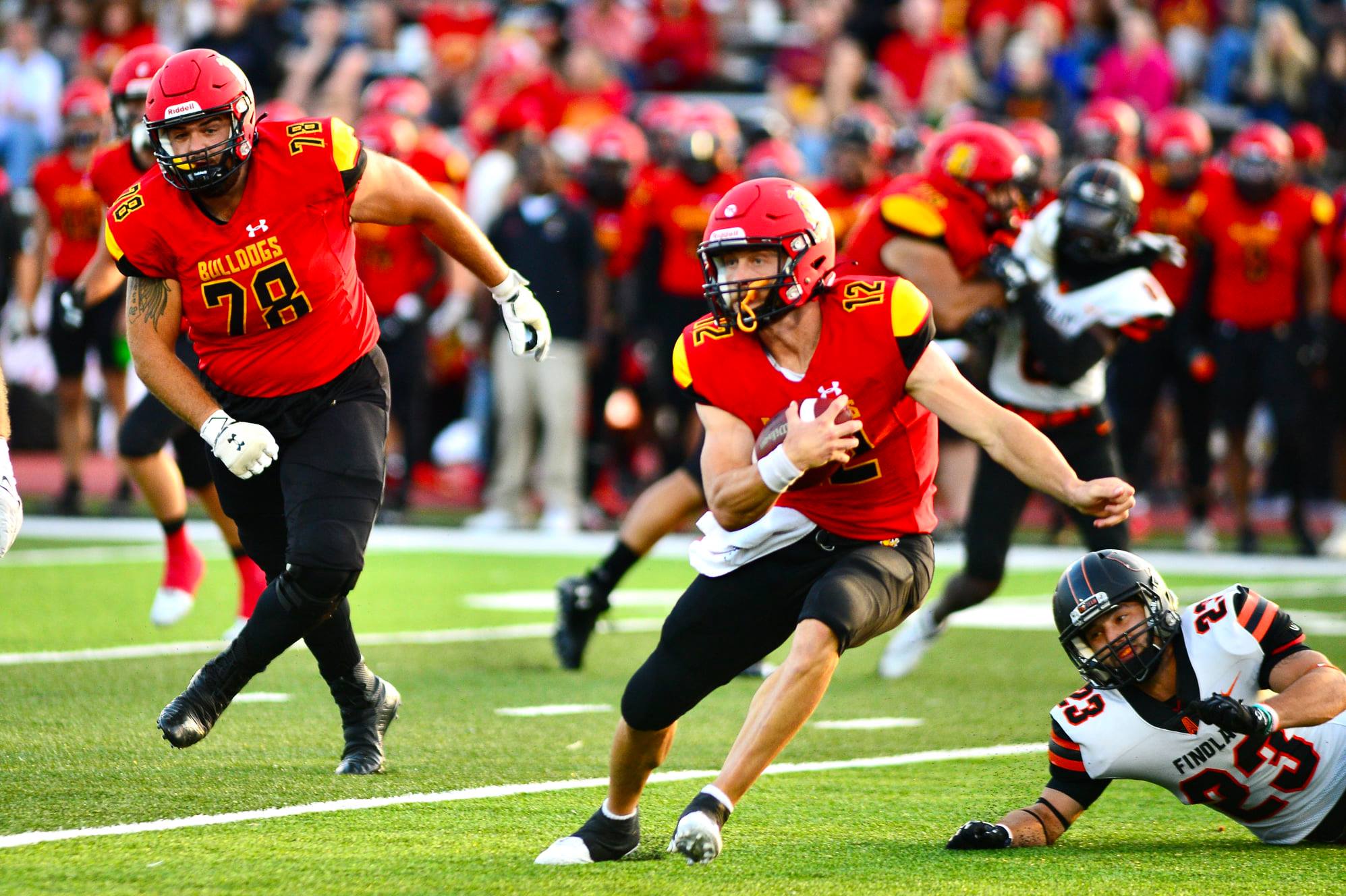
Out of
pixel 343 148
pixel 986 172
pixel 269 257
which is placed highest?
pixel 343 148

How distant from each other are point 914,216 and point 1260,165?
4681 millimetres

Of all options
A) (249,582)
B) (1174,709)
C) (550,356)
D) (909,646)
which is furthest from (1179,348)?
(1174,709)

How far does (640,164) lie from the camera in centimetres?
1277

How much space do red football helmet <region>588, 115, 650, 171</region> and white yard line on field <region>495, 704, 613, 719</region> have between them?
6373mm

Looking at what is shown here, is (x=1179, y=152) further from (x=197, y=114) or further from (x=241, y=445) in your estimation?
(x=241, y=445)

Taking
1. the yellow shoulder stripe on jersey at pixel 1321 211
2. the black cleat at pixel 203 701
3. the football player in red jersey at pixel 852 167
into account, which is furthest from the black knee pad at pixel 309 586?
the yellow shoulder stripe on jersey at pixel 1321 211

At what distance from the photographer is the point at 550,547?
11445mm

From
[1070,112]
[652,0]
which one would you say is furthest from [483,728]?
[652,0]

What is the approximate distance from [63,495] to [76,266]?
168cm

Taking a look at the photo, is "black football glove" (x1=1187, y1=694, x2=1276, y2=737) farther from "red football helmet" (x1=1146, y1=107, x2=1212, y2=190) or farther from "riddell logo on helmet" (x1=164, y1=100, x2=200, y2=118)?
"red football helmet" (x1=1146, y1=107, x2=1212, y2=190)

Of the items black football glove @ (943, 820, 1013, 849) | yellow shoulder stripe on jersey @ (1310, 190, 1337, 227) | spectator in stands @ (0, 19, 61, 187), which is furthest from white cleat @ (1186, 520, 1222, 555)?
spectator in stands @ (0, 19, 61, 187)

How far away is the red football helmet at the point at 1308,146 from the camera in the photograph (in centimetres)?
1237

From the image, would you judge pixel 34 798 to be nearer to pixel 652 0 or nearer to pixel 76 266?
pixel 76 266

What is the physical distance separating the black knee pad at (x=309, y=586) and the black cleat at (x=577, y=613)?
232 centimetres
